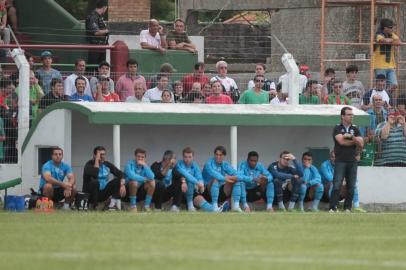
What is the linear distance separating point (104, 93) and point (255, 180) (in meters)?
3.32

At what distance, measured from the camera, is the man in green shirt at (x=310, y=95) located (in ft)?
87.8

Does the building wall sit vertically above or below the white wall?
above

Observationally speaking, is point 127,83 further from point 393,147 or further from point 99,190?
point 393,147

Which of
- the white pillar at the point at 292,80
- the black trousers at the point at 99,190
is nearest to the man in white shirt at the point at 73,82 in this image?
the black trousers at the point at 99,190

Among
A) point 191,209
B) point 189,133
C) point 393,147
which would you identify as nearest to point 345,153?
point 191,209

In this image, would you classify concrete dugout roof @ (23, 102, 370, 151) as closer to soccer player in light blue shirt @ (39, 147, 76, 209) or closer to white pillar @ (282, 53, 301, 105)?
white pillar @ (282, 53, 301, 105)

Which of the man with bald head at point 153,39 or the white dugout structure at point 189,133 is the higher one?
the man with bald head at point 153,39

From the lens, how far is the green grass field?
12.8m

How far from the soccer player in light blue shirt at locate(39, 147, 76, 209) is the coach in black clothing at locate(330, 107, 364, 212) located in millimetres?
4436

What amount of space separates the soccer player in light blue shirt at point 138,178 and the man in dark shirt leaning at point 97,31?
5.20 meters

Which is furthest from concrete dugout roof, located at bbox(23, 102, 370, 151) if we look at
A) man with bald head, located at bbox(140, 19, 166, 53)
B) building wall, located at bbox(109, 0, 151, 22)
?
building wall, located at bbox(109, 0, 151, 22)

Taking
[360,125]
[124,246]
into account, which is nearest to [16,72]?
[360,125]

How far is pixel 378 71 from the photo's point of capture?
28.3m

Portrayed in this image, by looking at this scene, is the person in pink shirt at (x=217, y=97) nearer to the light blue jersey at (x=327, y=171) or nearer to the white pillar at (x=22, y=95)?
the light blue jersey at (x=327, y=171)
